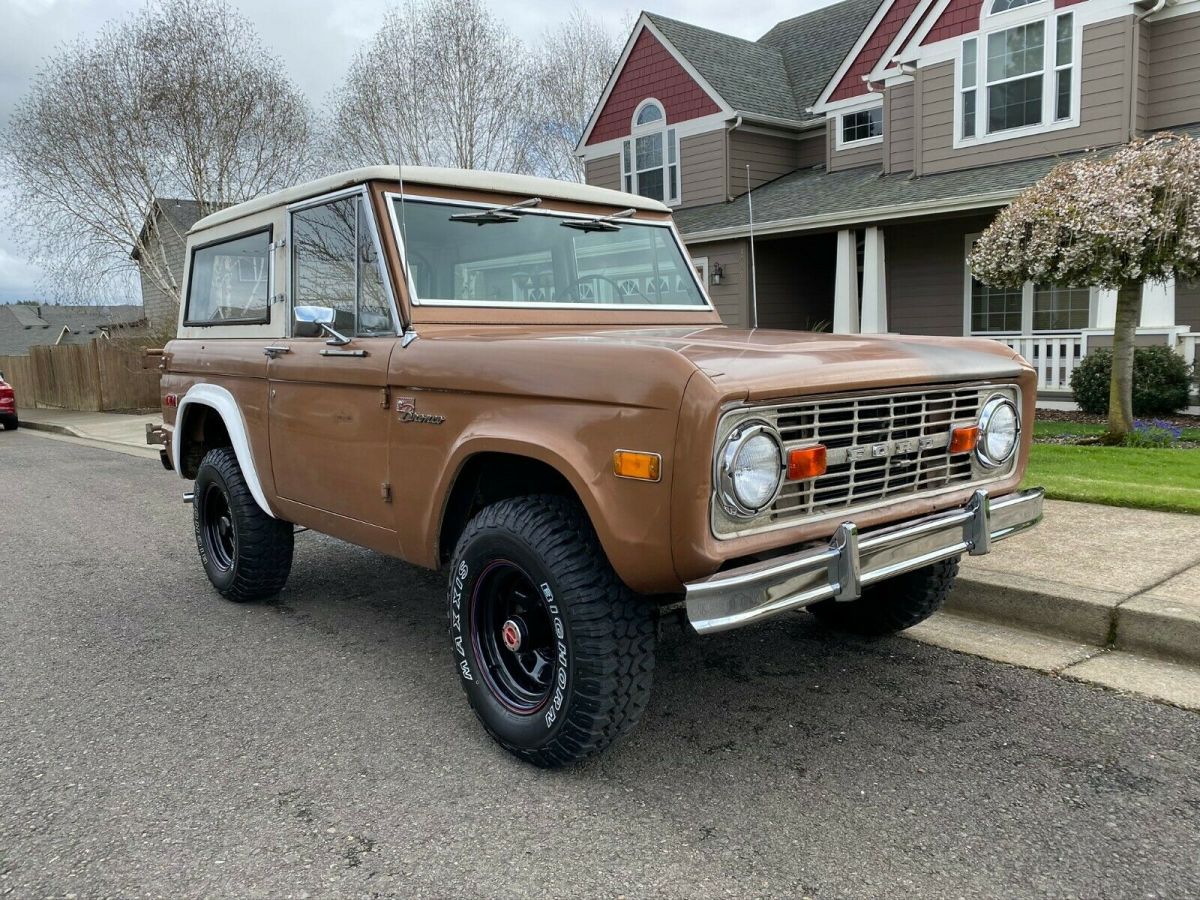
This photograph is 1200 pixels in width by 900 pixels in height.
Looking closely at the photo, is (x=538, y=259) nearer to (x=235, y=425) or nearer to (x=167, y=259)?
(x=235, y=425)

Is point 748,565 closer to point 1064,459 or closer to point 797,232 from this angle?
point 1064,459

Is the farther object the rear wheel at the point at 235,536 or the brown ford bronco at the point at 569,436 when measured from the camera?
the rear wheel at the point at 235,536

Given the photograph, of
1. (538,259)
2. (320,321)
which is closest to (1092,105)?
(538,259)

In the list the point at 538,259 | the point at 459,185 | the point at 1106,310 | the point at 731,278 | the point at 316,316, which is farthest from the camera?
the point at 731,278

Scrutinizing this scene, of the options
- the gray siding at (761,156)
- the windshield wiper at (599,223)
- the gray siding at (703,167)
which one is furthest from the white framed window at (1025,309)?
the windshield wiper at (599,223)

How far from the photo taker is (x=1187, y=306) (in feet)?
40.3

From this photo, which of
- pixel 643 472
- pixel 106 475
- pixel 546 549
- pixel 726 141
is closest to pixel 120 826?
pixel 546 549

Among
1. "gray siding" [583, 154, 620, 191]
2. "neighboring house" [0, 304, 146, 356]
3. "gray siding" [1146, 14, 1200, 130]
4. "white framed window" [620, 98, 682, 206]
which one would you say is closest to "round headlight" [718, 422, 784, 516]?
"gray siding" [1146, 14, 1200, 130]

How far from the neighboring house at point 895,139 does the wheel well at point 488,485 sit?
6.28 m

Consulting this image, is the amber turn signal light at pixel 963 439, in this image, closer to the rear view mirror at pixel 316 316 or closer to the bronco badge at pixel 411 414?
the bronco badge at pixel 411 414

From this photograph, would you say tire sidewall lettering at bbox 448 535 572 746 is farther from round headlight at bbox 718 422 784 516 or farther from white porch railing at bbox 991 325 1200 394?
white porch railing at bbox 991 325 1200 394

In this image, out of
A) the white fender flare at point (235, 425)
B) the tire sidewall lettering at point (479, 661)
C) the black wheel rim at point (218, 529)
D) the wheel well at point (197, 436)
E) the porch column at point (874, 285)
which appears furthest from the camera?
the porch column at point (874, 285)

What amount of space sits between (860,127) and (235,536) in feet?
49.2

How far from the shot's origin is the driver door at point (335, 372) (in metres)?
3.60
